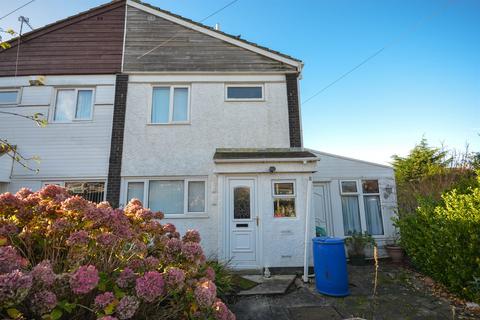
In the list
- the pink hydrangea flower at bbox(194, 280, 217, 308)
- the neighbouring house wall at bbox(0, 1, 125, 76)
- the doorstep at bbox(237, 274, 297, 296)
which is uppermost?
the neighbouring house wall at bbox(0, 1, 125, 76)

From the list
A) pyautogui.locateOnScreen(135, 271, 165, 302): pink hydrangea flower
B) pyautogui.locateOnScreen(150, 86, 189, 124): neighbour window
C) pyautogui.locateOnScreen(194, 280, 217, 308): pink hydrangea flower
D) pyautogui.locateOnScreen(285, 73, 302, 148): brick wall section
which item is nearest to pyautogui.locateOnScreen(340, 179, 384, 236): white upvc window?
pyautogui.locateOnScreen(285, 73, 302, 148): brick wall section

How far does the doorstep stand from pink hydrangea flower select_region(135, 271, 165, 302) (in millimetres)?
3677

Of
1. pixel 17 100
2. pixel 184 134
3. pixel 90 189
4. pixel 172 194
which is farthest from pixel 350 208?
pixel 17 100

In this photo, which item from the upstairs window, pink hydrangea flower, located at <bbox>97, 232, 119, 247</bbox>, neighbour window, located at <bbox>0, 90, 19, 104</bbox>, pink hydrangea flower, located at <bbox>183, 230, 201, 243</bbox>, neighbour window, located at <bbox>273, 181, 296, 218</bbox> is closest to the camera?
pink hydrangea flower, located at <bbox>97, 232, 119, 247</bbox>

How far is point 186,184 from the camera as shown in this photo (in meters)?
7.43

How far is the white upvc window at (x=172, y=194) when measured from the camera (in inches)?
288

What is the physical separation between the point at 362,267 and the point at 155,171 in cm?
688

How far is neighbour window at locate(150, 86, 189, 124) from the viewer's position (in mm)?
8008

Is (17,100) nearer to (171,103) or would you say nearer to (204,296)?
(171,103)

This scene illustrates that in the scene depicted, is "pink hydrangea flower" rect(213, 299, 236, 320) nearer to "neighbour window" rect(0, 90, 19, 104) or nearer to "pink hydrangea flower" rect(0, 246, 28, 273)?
"pink hydrangea flower" rect(0, 246, 28, 273)

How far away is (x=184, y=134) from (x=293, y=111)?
145 inches

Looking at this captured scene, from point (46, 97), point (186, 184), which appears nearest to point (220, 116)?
point (186, 184)

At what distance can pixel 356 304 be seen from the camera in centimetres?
461

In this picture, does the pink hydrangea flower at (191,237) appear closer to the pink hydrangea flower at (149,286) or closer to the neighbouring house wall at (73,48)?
the pink hydrangea flower at (149,286)
